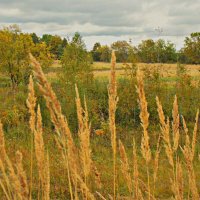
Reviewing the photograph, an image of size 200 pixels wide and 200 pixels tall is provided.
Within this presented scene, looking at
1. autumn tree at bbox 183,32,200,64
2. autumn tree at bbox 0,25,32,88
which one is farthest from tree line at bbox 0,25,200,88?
autumn tree at bbox 183,32,200,64

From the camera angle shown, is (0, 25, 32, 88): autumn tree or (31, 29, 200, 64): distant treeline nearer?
(31, 29, 200, 64): distant treeline

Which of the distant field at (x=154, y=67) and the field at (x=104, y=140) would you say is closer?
the field at (x=104, y=140)

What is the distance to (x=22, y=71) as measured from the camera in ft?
63.5

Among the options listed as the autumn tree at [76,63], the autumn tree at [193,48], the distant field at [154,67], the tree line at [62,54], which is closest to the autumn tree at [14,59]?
the tree line at [62,54]

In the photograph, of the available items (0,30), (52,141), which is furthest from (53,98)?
(0,30)

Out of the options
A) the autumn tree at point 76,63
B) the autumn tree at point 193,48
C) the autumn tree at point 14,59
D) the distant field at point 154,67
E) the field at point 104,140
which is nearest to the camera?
the field at point 104,140

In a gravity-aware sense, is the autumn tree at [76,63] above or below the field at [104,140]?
above

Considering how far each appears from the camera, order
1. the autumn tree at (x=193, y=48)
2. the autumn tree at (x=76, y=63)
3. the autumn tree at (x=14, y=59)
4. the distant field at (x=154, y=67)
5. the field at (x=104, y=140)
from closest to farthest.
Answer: the field at (x=104, y=140)
the autumn tree at (x=76, y=63)
the distant field at (x=154, y=67)
the autumn tree at (x=14, y=59)
the autumn tree at (x=193, y=48)

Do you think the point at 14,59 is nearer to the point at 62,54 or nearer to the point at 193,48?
the point at 62,54

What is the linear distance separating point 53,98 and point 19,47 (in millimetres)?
19102

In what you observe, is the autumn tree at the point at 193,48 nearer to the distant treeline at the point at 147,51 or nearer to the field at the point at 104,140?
the distant treeline at the point at 147,51

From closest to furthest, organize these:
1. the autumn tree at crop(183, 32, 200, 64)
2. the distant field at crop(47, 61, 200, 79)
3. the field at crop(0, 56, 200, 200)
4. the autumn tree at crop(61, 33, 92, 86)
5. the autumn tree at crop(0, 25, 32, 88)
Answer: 1. the field at crop(0, 56, 200, 200)
2. the autumn tree at crop(61, 33, 92, 86)
3. the distant field at crop(47, 61, 200, 79)
4. the autumn tree at crop(0, 25, 32, 88)
5. the autumn tree at crop(183, 32, 200, 64)

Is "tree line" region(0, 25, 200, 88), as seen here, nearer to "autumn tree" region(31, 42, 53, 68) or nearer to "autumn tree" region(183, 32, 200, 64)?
"autumn tree" region(31, 42, 53, 68)

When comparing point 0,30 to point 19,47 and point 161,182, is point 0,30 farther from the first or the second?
Result: point 161,182
